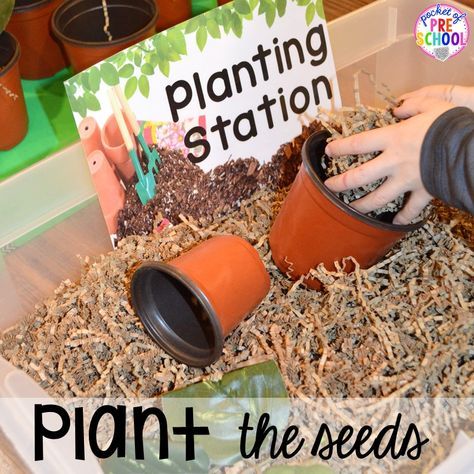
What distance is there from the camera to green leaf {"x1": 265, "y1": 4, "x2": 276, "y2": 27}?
3.50 feet

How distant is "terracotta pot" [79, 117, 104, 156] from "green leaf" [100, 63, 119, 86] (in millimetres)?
55

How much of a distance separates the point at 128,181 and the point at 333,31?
58 centimetres

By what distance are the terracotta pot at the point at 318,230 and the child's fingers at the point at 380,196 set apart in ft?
0.07

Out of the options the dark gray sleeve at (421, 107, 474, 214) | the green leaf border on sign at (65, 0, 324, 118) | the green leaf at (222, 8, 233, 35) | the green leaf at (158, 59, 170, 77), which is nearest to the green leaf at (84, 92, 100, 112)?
the green leaf border on sign at (65, 0, 324, 118)

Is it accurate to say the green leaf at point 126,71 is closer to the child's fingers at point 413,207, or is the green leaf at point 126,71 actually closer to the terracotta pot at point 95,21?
the terracotta pot at point 95,21

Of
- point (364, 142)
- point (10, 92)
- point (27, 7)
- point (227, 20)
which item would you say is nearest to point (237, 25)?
point (227, 20)

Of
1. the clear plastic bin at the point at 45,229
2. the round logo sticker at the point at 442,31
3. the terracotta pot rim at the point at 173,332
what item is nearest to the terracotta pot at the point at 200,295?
the terracotta pot rim at the point at 173,332

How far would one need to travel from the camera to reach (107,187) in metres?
0.99

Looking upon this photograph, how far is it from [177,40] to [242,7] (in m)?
0.12

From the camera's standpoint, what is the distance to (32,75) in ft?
4.77

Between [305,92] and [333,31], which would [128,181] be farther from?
[333,31]

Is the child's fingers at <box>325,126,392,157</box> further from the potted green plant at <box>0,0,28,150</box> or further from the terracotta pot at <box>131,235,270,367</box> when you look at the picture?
the potted green plant at <box>0,0,28,150</box>

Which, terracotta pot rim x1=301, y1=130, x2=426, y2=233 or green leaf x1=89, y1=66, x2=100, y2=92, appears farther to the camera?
green leaf x1=89, y1=66, x2=100, y2=92

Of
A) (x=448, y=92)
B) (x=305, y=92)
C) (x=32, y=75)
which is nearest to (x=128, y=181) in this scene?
(x=305, y=92)
